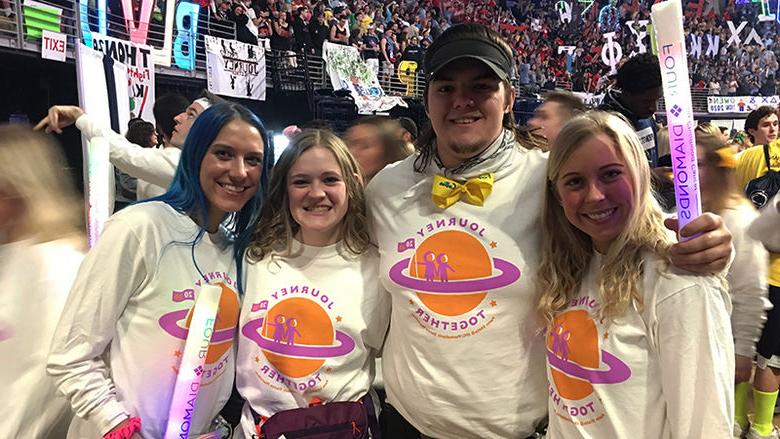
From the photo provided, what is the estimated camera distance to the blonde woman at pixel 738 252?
231 centimetres

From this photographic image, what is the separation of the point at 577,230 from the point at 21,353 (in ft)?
5.05

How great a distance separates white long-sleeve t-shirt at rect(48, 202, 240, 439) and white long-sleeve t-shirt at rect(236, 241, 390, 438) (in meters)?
0.10

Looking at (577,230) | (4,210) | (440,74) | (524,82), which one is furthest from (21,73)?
(524,82)

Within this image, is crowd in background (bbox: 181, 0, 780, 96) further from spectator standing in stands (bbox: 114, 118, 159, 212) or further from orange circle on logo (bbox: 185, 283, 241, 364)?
orange circle on logo (bbox: 185, 283, 241, 364)

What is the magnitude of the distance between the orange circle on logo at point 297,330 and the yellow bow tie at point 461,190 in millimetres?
509

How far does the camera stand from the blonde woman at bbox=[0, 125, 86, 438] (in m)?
1.46

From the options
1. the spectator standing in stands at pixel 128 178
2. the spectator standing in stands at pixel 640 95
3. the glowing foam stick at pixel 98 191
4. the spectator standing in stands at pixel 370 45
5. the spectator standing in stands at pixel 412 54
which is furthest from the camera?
the spectator standing in stands at pixel 412 54

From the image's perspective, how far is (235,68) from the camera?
8102 mm

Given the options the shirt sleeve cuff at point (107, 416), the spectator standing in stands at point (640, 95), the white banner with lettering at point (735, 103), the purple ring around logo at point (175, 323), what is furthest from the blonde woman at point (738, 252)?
the white banner with lettering at point (735, 103)

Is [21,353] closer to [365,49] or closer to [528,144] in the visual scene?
[528,144]

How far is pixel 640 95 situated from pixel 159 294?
2454 mm

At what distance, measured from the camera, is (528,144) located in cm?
181

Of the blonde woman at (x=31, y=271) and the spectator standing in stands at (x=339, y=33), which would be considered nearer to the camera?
the blonde woman at (x=31, y=271)

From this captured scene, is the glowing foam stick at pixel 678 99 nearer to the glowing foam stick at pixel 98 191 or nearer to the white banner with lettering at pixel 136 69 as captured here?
the glowing foam stick at pixel 98 191
